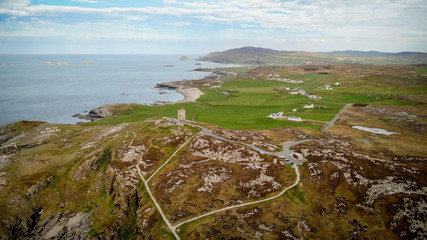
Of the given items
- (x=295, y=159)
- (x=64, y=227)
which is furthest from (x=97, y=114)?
(x=295, y=159)

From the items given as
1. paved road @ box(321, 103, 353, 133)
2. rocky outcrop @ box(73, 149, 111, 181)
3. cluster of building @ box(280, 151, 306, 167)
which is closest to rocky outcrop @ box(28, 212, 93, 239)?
rocky outcrop @ box(73, 149, 111, 181)

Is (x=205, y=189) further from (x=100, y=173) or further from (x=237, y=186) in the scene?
(x=100, y=173)

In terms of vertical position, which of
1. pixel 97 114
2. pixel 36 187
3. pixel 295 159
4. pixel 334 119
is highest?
pixel 334 119

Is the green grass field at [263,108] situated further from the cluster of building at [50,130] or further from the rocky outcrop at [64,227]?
the rocky outcrop at [64,227]

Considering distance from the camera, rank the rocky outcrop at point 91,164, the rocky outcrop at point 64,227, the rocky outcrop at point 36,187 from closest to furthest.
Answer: the rocky outcrop at point 64,227 → the rocky outcrop at point 36,187 → the rocky outcrop at point 91,164

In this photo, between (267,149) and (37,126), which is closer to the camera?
(267,149)

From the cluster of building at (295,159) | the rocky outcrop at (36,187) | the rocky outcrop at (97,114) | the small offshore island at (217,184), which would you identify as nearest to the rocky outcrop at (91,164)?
the small offshore island at (217,184)

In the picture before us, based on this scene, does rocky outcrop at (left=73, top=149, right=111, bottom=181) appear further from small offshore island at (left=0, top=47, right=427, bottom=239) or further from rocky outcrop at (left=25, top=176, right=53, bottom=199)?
rocky outcrop at (left=25, top=176, right=53, bottom=199)

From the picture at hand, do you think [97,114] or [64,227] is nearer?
[64,227]

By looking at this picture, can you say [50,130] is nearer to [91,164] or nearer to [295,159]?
[91,164]

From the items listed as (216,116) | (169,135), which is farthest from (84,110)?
(169,135)

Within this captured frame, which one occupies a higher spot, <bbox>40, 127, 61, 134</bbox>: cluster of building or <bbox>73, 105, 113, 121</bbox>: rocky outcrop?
<bbox>40, 127, 61, 134</bbox>: cluster of building
